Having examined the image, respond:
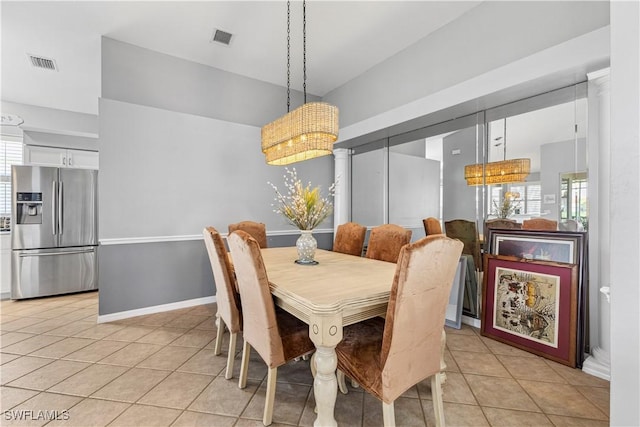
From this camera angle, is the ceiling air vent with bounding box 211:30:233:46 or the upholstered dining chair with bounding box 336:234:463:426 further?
the ceiling air vent with bounding box 211:30:233:46

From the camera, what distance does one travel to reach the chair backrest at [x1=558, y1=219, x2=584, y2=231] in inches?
88.4

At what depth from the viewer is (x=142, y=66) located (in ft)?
11.1

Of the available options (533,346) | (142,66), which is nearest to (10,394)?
(142,66)

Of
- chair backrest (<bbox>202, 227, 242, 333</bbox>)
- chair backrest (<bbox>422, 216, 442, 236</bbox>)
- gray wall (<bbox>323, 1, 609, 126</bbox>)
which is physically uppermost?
gray wall (<bbox>323, 1, 609, 126</bbox>)

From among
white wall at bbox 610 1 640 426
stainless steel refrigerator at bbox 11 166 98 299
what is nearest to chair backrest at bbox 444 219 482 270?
white wall at bbox 610 1 640 426

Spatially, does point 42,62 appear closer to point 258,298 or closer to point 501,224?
point 258,298

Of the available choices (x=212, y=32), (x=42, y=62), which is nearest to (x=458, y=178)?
(x=212, y=32)

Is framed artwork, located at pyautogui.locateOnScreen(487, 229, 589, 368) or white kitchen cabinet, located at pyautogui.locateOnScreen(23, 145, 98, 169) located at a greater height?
white kitchen cabinet, located at pyautogui.locateOnScreen(23, 145, 98, 169)

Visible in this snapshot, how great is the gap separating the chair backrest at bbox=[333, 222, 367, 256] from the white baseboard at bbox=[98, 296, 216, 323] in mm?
1883

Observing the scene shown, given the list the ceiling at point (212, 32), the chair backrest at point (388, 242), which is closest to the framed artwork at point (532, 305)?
the chair backrest at point (388, 242)

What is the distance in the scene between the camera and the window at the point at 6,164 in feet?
14.0

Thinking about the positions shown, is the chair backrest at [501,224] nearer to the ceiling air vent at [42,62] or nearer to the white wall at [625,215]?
the white wall at [625,215]

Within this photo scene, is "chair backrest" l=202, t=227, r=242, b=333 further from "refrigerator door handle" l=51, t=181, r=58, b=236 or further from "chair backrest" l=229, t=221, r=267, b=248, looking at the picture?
"refrigerator door handle" l=51, t=181, r=58, b=236

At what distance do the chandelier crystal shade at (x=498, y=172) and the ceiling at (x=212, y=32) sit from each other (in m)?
1.49
